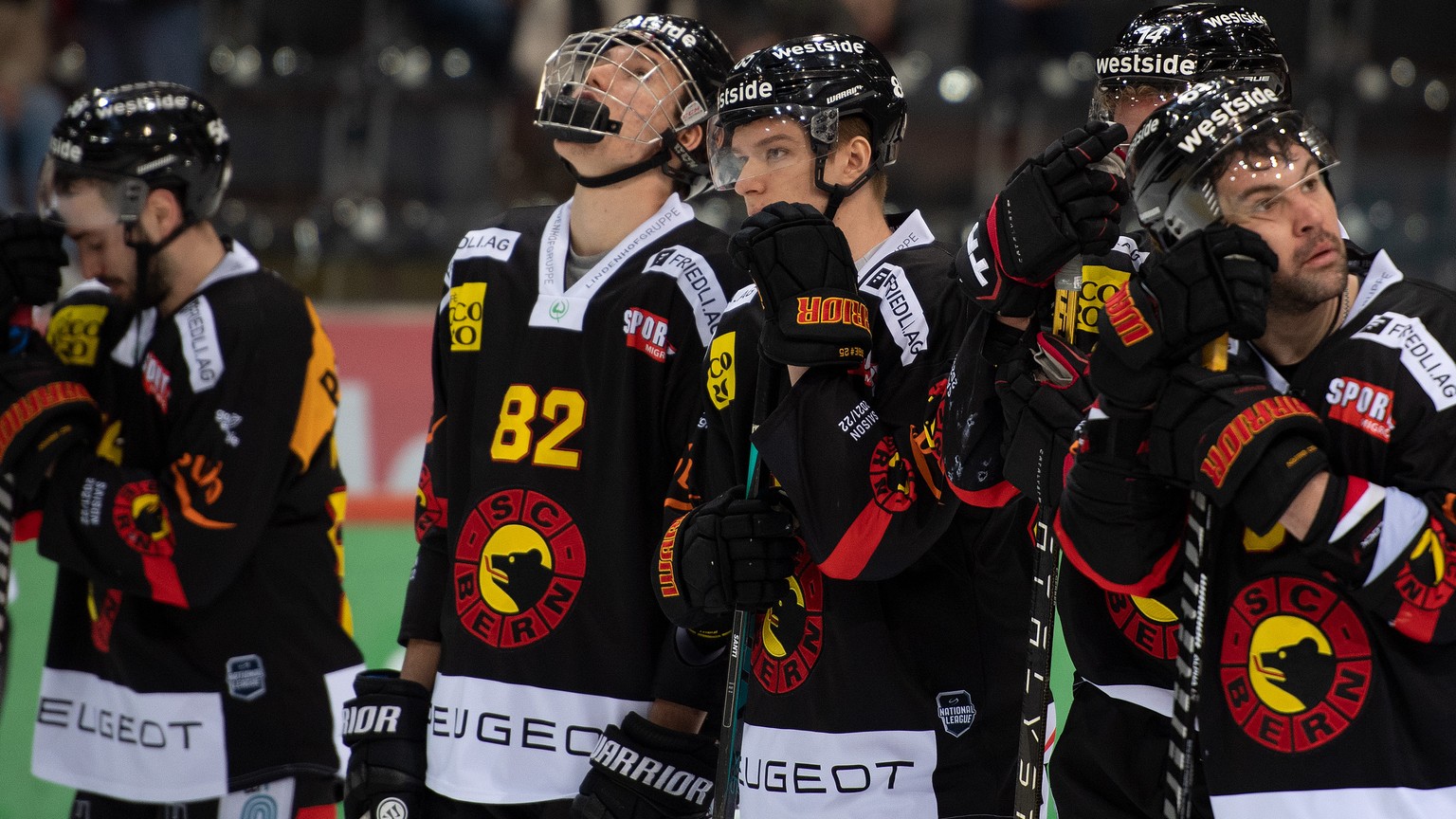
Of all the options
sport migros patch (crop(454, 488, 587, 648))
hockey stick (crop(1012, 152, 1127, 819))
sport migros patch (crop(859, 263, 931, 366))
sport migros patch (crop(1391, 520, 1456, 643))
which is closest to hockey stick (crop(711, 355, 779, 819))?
sport migros patch (crop(859, 263, 931, 366))

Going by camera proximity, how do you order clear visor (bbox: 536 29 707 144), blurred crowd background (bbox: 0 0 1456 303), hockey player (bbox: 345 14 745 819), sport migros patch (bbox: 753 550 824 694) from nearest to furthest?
sport migros patch (bbox: 753 550 824 694)
hockey player (bbox: 345 14 745 819)
clear visor (bbox: 536 29 707 144)
blurred crowd background (bbox: 0 0 1456 303)

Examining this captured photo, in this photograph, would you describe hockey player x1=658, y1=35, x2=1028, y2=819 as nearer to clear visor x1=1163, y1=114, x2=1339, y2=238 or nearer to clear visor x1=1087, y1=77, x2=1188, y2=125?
clear visor x1=1087, y1=77, x2=1188, y2=125

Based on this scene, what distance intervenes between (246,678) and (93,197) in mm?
1229

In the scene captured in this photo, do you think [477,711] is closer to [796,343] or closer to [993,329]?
[796,343]

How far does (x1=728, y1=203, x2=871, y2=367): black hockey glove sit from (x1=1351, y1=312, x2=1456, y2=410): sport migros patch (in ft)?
2.77

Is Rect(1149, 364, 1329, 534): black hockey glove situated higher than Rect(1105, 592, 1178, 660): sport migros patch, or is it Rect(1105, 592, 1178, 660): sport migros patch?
Rect(1149, 364, 1329, 534): black hockey glove

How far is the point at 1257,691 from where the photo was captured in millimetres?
2514

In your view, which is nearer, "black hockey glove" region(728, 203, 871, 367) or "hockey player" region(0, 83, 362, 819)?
"black hockey glove" region(728, 203, 871, 367)

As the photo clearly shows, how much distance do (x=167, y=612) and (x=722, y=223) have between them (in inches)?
208

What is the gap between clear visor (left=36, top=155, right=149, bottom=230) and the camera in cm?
404

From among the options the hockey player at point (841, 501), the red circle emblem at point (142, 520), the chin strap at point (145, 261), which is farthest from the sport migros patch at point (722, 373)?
the chin strap at point (145, 261)

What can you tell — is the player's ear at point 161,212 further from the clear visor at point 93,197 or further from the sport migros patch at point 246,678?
the sport migros patch at point 246,678

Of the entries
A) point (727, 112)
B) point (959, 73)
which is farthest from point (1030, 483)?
point (959, 73)

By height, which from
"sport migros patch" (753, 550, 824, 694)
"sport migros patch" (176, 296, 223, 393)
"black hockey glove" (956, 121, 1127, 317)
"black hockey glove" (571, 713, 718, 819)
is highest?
"black hockey glove" (956, 121, 1127, 317)
